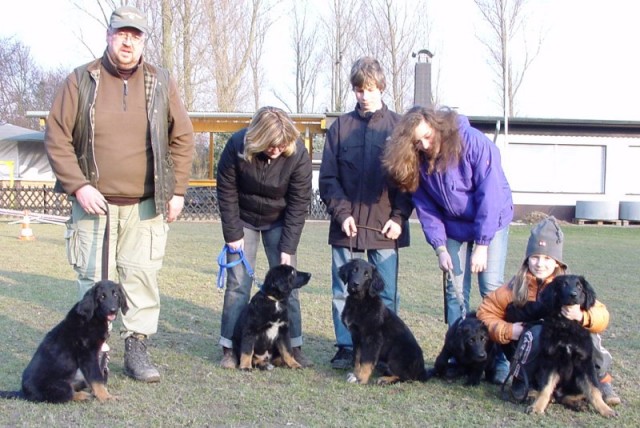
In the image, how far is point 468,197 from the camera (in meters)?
4.73

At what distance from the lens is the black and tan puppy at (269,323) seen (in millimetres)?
4910

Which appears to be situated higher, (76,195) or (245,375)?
(76,195)

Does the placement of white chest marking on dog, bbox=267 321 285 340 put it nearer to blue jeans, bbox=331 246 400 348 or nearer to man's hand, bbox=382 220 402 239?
blue jeans, bbox=331 246 400 348

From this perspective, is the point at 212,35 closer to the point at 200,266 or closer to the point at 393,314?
the point at 200,266

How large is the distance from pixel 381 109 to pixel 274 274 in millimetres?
1500

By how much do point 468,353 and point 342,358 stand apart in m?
1.15

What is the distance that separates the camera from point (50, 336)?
13.2 feet

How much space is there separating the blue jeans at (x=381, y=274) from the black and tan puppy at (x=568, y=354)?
4.55ft

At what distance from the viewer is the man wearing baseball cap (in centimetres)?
Result: 425

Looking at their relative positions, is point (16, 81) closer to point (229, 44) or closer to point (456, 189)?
point (229, 44)

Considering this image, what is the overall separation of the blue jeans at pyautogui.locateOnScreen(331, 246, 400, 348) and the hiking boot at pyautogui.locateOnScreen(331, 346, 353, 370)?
0.13ft

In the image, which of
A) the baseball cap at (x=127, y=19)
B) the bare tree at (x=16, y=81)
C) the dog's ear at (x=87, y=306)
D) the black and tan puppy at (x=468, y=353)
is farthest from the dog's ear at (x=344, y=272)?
the bare tree at (x=16, y=81)

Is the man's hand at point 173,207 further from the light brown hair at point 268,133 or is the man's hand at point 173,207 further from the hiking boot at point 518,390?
the hiking boot at point 518,390

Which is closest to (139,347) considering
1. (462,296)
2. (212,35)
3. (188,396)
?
(188,396)
